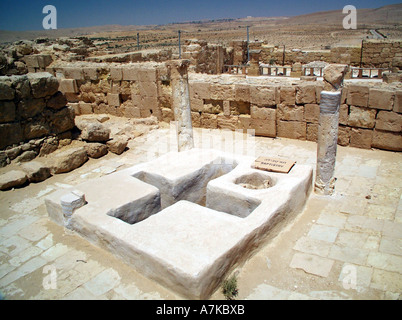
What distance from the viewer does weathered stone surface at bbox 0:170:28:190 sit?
6.65 m

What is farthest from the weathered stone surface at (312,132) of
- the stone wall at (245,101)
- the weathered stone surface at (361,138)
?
the weathered stone surface at (361,138)

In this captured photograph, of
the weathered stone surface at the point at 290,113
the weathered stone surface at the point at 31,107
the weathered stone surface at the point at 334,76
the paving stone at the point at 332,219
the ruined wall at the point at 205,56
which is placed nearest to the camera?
the paving stone at the point at 332,219

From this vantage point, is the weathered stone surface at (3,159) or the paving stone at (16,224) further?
the weathered stone surface at (3,159)

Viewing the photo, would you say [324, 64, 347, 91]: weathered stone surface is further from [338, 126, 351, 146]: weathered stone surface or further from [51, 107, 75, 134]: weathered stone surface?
[51, 107, 75, 134]: weathered stone surface

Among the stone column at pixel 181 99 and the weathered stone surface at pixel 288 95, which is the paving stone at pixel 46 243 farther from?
the weathered stone surface at pixel 288 95

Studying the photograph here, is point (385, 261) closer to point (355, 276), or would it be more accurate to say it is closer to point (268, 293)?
point (355, 276)

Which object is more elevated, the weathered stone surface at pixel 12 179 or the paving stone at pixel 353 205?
the weathered stone surface at pixel 12 179

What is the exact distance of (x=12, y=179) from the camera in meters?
6.74

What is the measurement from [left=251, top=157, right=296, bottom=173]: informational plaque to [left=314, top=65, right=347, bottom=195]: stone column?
0.59 meters

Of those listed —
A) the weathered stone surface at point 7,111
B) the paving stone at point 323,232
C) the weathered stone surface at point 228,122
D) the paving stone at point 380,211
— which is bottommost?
the paving stone at point 323,232

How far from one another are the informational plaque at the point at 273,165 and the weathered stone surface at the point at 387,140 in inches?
129

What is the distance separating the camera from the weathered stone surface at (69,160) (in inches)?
295

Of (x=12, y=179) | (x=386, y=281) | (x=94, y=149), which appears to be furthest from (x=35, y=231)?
(x=386, y=281)
